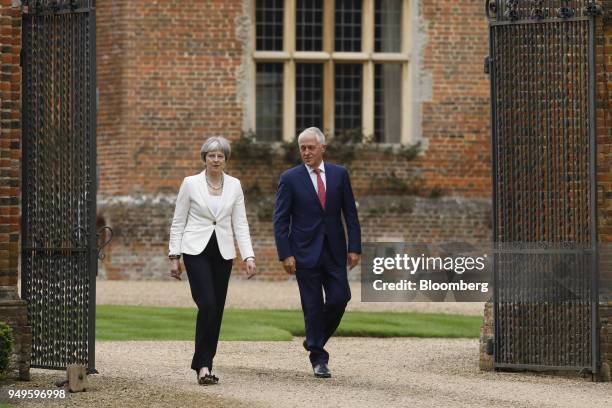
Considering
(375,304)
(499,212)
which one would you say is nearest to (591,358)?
(499,212)

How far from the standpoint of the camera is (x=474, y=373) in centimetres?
1148

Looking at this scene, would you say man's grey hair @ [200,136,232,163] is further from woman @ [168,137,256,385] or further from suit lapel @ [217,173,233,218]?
suit lapel @ [217,173,233,218]

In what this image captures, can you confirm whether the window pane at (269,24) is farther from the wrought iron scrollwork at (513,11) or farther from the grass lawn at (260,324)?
the wrought iron scrollwork at (513,11)

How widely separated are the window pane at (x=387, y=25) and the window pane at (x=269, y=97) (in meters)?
1.51

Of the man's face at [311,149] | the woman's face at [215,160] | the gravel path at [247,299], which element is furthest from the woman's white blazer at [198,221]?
the gravel path at [247,299]

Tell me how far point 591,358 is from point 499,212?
50.8 inches

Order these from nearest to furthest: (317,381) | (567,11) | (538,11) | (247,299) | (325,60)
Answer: (317,381)
(567,11)
(538,11)
(247,299)
(325,60)

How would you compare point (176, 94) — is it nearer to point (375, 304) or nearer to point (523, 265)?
point (375, 304)

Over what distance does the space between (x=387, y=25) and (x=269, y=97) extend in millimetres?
2046

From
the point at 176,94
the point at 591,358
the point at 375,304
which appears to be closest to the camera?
the point at 591,358

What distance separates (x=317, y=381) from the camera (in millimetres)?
10461

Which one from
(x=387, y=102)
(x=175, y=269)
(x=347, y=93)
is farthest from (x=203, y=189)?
(x=387, y=102)

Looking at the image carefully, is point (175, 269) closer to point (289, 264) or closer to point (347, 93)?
point (289, 264)

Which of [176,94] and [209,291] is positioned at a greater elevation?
[176,94]
